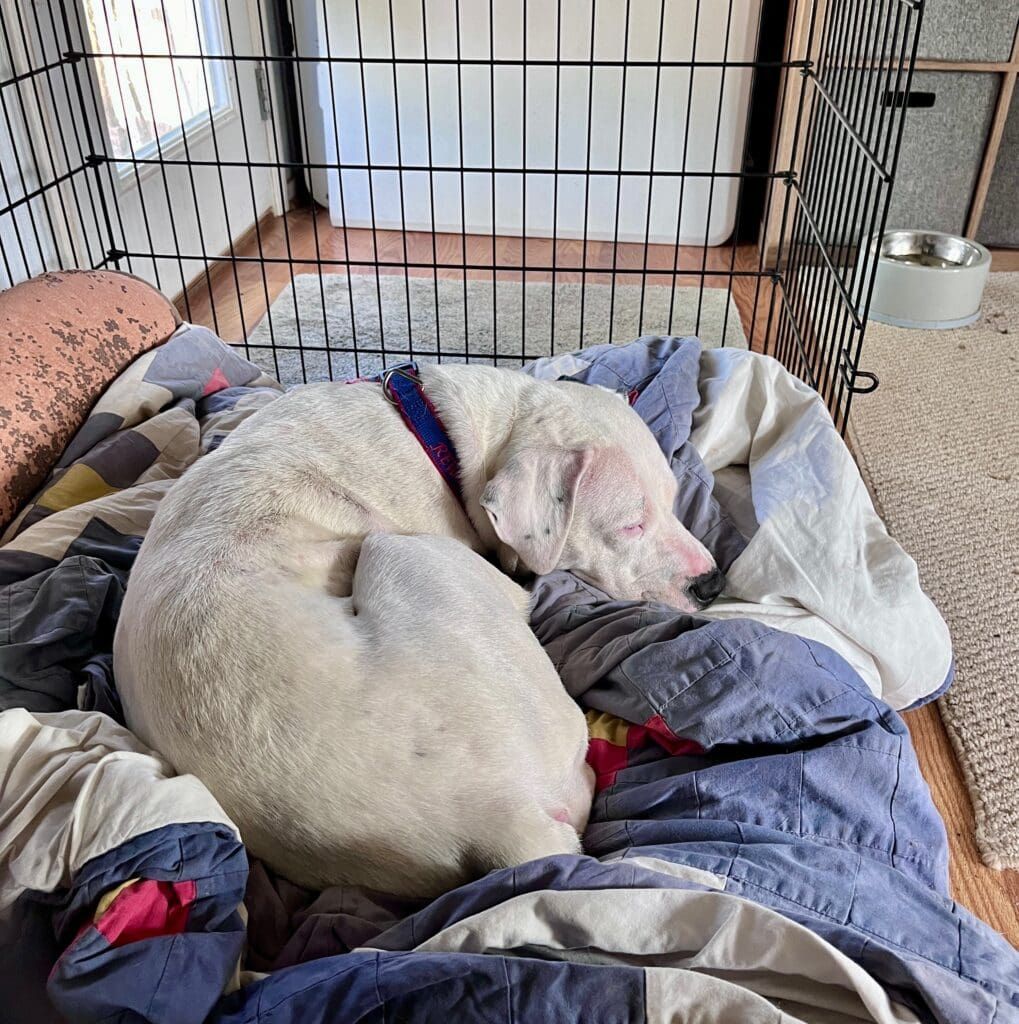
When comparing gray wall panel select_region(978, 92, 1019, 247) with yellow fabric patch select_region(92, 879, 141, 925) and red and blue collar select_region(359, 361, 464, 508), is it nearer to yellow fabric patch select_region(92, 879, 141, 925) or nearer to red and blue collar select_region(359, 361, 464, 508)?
red and blue collar select_region(359, 361, 464, 508)

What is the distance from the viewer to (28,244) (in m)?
2.50

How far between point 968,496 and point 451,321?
64.9 inches

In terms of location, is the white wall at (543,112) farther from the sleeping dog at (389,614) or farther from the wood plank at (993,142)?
the sleeping dog at (389,614)

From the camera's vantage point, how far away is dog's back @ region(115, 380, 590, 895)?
3.33 feet

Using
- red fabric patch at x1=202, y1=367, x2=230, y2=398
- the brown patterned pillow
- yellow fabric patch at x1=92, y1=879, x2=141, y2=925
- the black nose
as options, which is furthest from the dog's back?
red fabric patch at x1=202, y1=367, x2=230, y2=398

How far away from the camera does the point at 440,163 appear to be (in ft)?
13.5

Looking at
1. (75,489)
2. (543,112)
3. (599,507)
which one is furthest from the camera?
(543,112)

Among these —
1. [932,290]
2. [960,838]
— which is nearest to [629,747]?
[960,838]

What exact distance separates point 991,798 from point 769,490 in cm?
61

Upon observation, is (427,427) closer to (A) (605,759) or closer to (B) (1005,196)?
(A) (605,759)

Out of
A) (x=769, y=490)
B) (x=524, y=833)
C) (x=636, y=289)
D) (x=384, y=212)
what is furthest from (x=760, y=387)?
(x=384, y=212)

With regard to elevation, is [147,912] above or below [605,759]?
above

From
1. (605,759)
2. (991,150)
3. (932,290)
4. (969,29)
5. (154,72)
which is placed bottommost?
(932,290)

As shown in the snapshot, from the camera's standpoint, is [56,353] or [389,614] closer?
[389,614]
